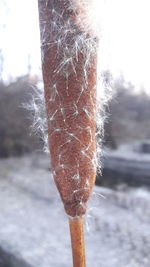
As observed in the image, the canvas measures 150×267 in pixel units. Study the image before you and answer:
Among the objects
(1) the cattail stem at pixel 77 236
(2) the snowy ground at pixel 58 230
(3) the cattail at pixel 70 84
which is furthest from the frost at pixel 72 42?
(2) the snowy ground at pixel 58 230

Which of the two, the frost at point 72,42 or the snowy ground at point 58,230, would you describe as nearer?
the frost at point 72,42

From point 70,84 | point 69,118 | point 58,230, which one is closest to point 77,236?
point 69,118

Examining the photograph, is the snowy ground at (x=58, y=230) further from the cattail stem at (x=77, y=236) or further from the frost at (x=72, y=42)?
the frost at (x=72, y=42)

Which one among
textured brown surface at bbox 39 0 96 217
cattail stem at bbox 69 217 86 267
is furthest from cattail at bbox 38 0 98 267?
cattail stem at bbox 69 217 86 267

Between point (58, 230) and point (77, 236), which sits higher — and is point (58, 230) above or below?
below

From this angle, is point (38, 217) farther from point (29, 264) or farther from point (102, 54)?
point (102, 54)

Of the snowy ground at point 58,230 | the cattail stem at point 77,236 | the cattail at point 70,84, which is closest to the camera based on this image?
the cattail at point 70,84

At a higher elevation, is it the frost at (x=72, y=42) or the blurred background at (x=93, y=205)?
the frost at (x=72, y=42)

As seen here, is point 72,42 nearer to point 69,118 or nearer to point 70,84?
point 70,84
